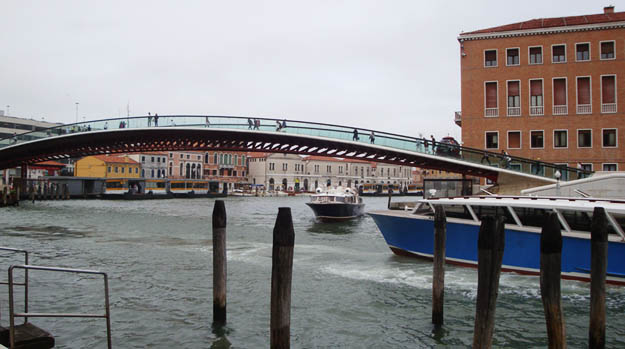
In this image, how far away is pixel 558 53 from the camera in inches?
1032

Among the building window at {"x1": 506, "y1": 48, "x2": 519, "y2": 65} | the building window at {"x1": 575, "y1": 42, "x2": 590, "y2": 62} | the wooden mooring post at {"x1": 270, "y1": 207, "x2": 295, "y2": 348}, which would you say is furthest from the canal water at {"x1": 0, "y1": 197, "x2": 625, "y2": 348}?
the building window at {"x1": 575, "y1": 42, "x2": 590, "y2": 62}

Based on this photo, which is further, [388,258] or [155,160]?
[155,160]

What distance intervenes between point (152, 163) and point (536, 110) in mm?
56816

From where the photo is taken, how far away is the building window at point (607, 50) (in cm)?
2541

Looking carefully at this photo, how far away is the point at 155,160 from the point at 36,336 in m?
70.5

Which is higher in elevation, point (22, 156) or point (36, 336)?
point (22, 156)

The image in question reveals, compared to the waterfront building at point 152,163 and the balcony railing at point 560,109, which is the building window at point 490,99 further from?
the waterfront building at point 152,163

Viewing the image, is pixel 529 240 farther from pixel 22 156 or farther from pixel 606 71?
pixel 22 156

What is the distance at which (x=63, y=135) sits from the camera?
3294 cm

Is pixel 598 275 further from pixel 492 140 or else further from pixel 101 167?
pixel 101 167

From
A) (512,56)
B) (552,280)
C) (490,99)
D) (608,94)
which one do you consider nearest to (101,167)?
(490,99)

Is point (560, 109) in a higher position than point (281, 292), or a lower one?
higher

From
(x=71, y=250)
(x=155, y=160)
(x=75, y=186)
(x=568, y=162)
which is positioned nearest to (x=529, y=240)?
(x=71, y=250)

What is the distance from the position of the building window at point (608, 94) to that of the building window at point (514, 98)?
152 inches
